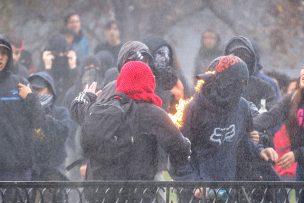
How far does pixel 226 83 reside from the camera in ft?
31.8

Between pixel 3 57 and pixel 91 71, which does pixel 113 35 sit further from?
pixel 3 57

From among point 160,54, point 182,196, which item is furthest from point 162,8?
point 182,196

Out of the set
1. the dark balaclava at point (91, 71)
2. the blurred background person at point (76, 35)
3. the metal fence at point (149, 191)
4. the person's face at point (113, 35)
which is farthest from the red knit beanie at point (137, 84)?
the blurred background person at point (76, 35)

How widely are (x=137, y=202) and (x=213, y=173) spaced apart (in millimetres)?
1465

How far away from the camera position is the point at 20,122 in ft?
36.4

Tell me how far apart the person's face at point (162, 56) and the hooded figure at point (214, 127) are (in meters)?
1.63

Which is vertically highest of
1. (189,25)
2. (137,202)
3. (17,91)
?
(189,25)

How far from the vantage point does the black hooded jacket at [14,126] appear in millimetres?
10938

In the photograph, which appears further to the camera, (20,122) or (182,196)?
(20,122)

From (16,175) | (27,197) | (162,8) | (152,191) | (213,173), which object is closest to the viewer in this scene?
(27,197)

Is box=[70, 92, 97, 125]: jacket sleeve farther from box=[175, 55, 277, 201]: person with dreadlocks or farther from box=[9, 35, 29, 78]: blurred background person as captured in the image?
box=[9, 35, 29, 78]: blurred background person

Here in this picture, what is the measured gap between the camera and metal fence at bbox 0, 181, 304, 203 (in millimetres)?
7684

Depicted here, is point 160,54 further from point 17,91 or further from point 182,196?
point 182,196

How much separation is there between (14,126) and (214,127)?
2.21m
